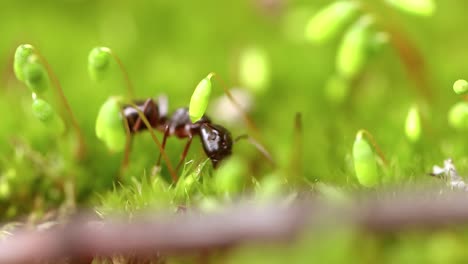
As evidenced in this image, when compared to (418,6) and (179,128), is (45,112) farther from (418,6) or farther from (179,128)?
(418,6)

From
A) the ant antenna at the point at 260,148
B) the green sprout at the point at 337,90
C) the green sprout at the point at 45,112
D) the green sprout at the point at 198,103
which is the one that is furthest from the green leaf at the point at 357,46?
the green sprout at the point at 45,112

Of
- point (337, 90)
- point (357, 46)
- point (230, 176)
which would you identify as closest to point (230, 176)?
point (230, 176)

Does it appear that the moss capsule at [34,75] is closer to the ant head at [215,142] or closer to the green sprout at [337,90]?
the ant head at [215,142]

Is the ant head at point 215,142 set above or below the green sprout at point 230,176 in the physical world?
above

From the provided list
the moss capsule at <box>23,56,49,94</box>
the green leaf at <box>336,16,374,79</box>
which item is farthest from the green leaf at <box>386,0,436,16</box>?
the moss capsule at <box>23,56,49,94</box>

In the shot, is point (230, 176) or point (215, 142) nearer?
point (230, 176)

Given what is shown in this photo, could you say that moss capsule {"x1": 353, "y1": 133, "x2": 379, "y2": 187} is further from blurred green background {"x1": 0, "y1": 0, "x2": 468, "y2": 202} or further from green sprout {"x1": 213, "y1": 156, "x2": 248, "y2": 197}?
green sprout {"x1": 213, "y1": 156, "x2": 248, "y2": 197}

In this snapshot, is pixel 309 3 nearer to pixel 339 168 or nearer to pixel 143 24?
pixel 143 24

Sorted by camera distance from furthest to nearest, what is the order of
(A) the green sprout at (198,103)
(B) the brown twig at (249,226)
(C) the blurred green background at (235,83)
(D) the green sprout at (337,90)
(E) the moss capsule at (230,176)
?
(D) the green sprout at (337,90), (C) the blurred green background at (235,83), (A) the green sprout at (198,103), (E) the moss capsule at (230,176), (B) the brown twig at (249,226)
